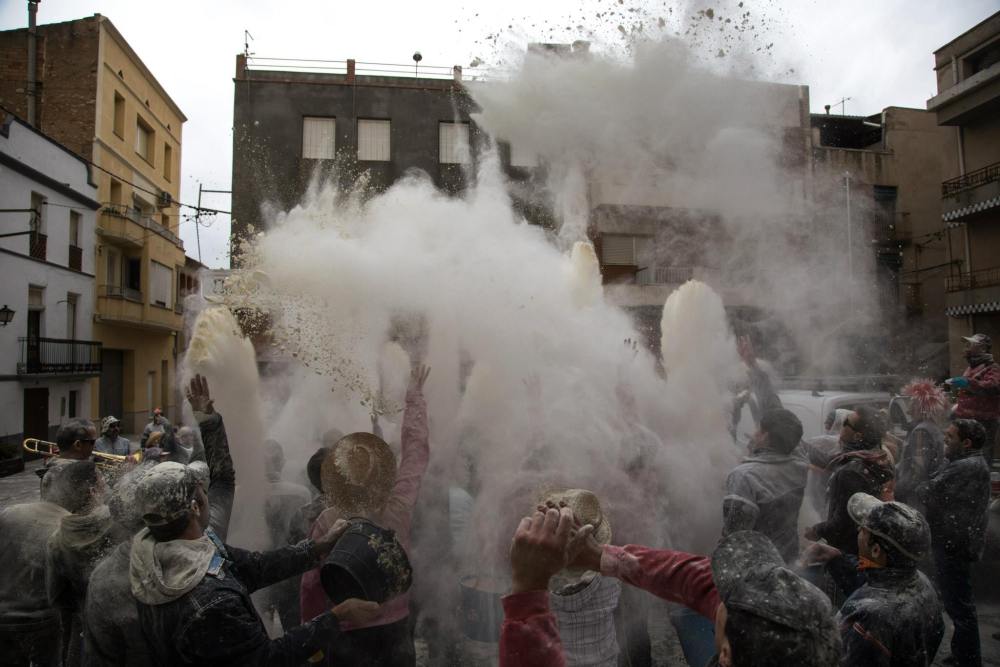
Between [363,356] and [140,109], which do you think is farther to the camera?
[140,109]

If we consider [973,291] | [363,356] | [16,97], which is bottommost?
[363,356]

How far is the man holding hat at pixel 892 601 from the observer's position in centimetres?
216

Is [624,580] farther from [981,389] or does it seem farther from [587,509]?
[981,389]

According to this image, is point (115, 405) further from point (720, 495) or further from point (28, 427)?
point (720, 495)

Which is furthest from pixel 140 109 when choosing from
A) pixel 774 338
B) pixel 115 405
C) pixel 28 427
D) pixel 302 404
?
pixel 774 338

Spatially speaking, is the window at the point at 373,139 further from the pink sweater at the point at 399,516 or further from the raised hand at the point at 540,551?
the raised hand at the point at 540,551

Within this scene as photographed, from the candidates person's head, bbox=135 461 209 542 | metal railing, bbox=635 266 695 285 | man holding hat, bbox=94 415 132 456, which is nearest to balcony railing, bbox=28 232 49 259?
man holding hat, bbox=94 415 132 456

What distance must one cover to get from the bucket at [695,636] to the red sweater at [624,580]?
170cm

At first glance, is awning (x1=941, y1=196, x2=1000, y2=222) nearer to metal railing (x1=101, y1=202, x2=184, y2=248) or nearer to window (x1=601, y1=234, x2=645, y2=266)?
window (x1=601, y1=234, x2=645, y2=266)

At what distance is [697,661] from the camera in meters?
3.23

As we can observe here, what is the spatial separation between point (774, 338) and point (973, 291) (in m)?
5.91

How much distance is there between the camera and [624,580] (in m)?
1.71

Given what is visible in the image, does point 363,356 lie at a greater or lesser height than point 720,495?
greater

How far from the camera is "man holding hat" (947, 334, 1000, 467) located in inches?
232
